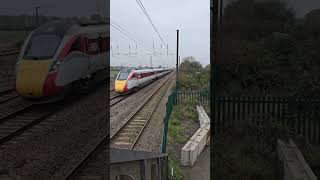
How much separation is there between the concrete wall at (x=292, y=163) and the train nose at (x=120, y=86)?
10180 mm

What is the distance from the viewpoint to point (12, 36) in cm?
644

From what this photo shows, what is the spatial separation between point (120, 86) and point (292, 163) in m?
11.4

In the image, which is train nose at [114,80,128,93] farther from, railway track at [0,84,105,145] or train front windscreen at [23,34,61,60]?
train front windscreen at [23,34,61,60]

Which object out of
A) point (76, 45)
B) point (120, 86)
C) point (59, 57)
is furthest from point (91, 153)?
point (120, 86)

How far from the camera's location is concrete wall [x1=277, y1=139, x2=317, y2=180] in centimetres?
593

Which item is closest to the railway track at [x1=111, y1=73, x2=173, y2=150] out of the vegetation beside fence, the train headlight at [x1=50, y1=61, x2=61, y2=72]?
the vegetation beside fence

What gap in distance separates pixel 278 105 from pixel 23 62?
5.15 m

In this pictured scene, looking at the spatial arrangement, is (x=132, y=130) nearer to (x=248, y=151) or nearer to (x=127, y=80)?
(x=248, y=151)

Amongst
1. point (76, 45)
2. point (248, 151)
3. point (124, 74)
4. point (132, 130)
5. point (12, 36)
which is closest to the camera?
point (12, 36)

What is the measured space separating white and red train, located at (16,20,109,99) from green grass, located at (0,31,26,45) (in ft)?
0.62

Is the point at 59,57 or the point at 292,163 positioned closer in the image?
the point at 292,163

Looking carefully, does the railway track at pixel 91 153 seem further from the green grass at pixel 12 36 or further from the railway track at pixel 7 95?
the green grass at pixel 12 36

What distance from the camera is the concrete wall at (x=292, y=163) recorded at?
19.5ft

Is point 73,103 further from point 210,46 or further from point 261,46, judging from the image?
point 261,46
